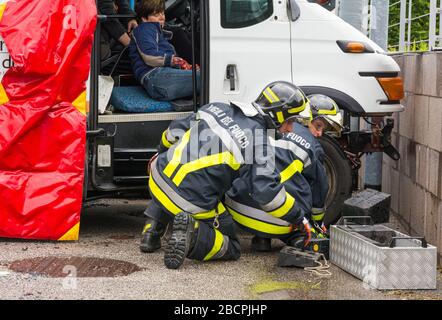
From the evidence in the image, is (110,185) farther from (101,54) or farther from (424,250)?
(424,250)

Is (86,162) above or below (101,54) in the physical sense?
below

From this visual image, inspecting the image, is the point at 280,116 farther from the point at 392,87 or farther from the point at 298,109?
the point at 392,87

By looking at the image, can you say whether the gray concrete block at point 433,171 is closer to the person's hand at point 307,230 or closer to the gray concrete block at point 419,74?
the gray concrete block at point 419,74

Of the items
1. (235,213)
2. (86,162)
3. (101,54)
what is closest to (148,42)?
(101,54)

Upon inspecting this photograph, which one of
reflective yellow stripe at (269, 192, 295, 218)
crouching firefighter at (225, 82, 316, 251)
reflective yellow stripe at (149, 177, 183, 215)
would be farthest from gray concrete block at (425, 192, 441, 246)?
reflective yellow stripe at (149, 177, 183, 215)

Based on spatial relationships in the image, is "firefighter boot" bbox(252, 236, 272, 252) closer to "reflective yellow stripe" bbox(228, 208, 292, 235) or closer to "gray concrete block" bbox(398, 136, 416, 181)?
"reflective yellow stripe" bbox(228, 208, 292, 235)

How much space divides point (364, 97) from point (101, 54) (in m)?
2.38

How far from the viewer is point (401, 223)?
29.7 feet

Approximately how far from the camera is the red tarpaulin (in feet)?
25.0

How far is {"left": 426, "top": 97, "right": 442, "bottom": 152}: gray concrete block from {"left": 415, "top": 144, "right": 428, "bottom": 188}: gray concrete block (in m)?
0.16

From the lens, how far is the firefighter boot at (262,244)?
25.3 feet

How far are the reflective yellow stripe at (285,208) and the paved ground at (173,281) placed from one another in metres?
0.43

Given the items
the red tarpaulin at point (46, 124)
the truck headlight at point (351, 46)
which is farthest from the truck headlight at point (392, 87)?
the red tarpaulin at point (46, 124)

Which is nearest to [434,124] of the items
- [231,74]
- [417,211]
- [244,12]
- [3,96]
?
[417,211]
